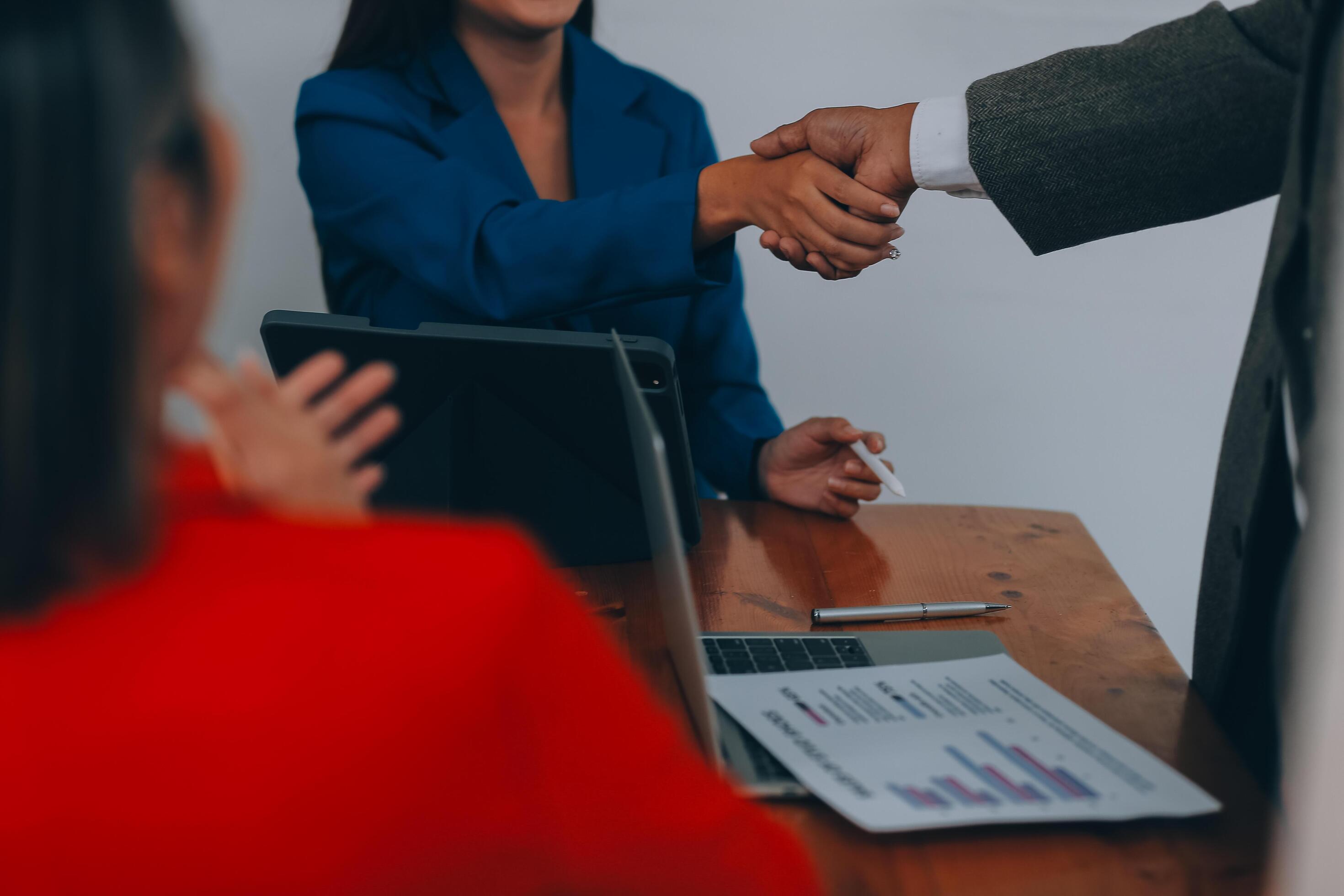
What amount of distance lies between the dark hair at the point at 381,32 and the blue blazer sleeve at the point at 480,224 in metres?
0.09

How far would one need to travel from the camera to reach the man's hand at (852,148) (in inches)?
41.2

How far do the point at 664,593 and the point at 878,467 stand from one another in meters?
0.37

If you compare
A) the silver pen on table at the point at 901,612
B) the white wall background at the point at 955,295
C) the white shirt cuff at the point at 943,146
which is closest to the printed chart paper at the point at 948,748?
the silver pen on table at the point at 901,612

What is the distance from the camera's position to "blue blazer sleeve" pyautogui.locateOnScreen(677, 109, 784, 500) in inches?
50.9

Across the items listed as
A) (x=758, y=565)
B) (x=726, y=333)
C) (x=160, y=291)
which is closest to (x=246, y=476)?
(x=160, y=291)

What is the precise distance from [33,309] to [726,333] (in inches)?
43.2

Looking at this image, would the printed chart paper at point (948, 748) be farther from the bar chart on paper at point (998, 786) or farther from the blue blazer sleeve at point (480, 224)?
the blue blazer sleeve at point (480, 224)

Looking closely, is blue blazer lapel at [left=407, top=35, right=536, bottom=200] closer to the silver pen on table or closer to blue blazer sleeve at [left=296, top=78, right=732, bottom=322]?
blue blazer sleeve at [left=296, top=78, right=732, bottom=322]

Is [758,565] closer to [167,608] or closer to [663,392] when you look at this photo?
[663,392]

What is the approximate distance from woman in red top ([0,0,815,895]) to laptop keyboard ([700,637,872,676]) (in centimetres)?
36

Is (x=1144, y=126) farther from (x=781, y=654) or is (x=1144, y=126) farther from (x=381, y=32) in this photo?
(x=381, y=32)

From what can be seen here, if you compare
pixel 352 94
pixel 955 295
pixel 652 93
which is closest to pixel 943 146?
pixel 652 93

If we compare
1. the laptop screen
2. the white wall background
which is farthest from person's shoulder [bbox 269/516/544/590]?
the white wall background

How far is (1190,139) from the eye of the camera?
2.55 ft
